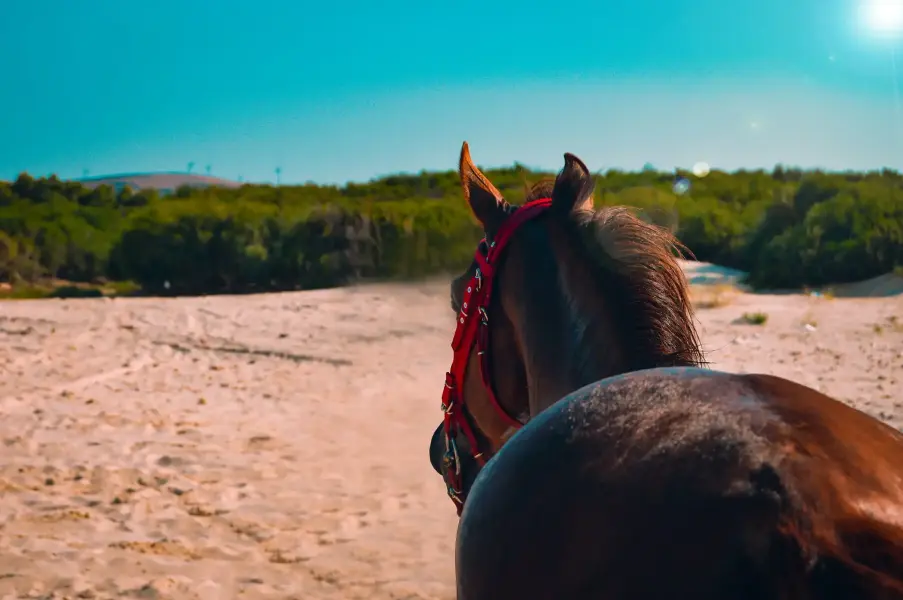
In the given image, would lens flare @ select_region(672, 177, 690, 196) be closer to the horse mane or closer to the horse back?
the horse mane

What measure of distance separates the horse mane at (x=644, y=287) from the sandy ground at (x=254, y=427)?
109 centimetres

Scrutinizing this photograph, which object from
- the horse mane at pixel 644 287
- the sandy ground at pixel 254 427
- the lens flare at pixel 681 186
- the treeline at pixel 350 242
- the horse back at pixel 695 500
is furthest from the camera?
the lens flare at pixel 681 186

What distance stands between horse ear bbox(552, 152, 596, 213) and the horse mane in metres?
0.15

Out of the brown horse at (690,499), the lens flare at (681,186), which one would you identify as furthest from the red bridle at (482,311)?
the lens flare at (681,186)

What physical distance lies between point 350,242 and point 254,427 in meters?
9.40

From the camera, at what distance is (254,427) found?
8.00 m

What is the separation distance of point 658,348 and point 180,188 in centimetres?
3244

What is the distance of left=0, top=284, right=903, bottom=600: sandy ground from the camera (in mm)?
4758

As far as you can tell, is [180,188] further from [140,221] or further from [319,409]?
[319,409]

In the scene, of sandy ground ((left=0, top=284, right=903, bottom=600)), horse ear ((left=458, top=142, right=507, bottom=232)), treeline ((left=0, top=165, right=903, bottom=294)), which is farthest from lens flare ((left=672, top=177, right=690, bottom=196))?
horse ear ((left=458, top=142, right=507, bottom=232))

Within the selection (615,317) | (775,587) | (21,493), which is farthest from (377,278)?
(775,587)

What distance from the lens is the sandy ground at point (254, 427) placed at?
476 centimetres

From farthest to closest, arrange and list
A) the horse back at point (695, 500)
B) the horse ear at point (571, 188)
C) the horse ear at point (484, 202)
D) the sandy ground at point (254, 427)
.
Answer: the sandy ground at point (254, 427), the horse ear at point (484, 202), the horse ear at point (571, 188), the horse back at point (695, 500)

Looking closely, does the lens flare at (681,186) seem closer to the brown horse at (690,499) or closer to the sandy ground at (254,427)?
the sandy ground at (254,427)
